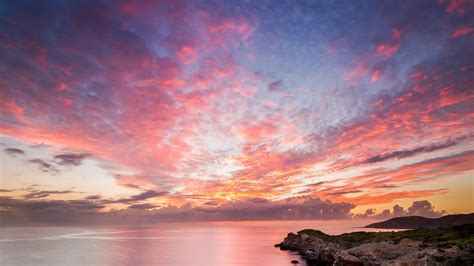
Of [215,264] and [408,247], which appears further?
[215,264]

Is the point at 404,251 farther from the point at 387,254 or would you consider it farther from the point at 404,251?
the point at 387,254

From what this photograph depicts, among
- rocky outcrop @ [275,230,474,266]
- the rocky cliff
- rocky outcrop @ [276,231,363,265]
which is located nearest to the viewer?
rocky outcrop @ [275,230,474,266]

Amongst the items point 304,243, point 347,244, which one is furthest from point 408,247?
point 304,243

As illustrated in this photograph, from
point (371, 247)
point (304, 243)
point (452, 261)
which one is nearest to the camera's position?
point (452, 261)

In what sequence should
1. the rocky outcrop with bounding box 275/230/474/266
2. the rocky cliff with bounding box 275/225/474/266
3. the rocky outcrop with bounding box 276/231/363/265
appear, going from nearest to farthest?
1. the rocky outcrop with bounding box 275/230/474/266
2. the rocky cliff with bounding box 275/225/474/266
3. the rocky outcrop with bounding box 276/231/363/265

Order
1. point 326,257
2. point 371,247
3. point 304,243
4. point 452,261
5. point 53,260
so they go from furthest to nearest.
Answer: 1. point 304,243
2. point 53,260
3. point 326,257
4. point 371,247
5. point 452,261

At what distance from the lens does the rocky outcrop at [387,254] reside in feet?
167

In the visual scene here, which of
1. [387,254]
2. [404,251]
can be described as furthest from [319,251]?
[404,251]

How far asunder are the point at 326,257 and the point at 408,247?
20892 mm

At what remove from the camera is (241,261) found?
100688 millimetres

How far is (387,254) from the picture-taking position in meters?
68.2

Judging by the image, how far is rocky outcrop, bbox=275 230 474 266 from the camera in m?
51.0

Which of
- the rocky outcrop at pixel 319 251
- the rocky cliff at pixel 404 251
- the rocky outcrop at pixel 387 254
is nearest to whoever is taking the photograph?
the rocky outcrop at pixel 387 254

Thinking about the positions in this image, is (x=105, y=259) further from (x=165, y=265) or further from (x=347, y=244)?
(x=347, y=244)
